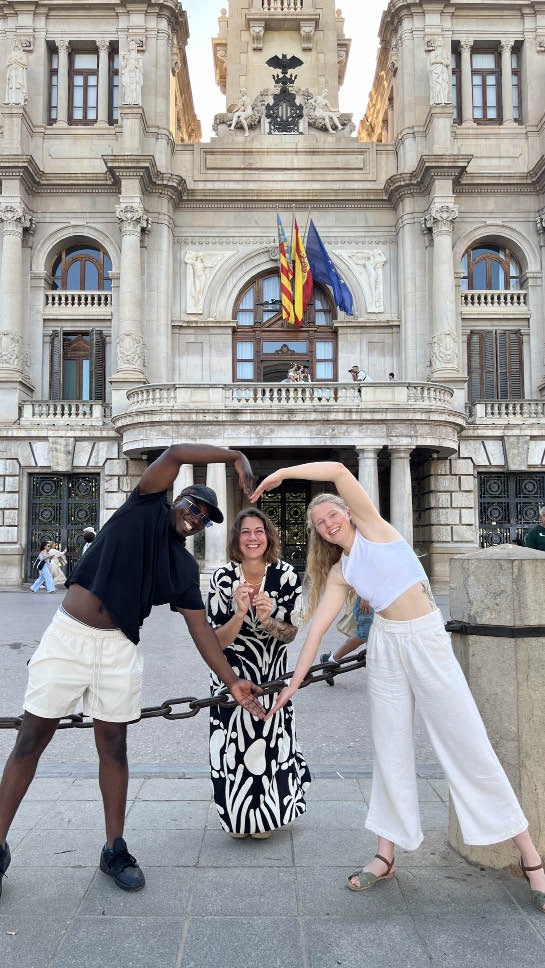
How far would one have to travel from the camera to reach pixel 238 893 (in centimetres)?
319

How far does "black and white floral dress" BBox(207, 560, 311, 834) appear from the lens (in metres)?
3.75

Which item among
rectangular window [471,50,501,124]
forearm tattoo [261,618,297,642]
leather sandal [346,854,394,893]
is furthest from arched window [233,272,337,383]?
leather sandal [346,854,394,893]

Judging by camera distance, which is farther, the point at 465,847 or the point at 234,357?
the point at 234,357

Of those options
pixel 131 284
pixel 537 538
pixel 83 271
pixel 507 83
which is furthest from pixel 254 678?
pixel 507 83

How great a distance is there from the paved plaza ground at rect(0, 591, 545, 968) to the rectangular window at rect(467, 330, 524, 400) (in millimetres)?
21657

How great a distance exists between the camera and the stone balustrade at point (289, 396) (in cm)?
1947

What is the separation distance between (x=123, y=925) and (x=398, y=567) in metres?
1.89

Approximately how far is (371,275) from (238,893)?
2410 centimetres

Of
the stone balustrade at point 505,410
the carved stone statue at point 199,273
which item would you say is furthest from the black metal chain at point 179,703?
the carved stone statue at point 199,273

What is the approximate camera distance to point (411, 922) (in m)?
2.95

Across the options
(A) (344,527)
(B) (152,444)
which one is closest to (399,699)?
(A) (344,527)

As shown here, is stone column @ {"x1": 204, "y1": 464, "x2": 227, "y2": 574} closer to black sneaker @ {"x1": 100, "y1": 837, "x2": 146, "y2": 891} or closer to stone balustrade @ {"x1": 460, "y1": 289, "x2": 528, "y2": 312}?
stone balustrade @ {"x1": 460, "y1": 289, "x2": 528, "y2": 312}

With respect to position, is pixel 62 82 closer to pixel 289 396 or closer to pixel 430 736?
pixel 289 396

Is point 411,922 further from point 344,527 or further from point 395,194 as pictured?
point 395,194
